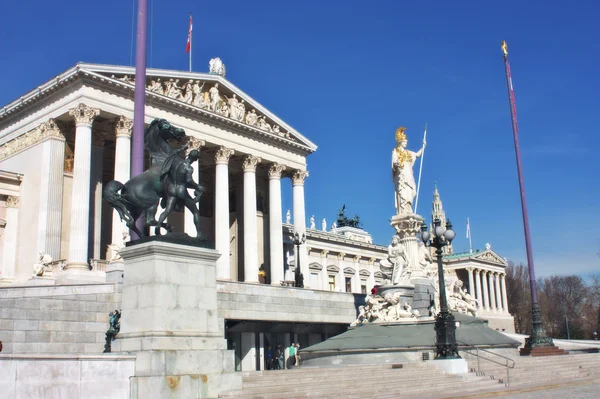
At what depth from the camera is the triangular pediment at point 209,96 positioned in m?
40.8

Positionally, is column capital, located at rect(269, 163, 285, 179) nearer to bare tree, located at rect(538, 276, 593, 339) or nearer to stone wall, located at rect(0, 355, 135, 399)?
stone wall, located at rect(0, 355, 135, 399)

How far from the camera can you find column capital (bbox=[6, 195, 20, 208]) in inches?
1614

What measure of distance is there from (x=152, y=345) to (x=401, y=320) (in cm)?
1512

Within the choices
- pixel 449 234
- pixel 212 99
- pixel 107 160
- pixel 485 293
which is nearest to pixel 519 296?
pixel 485 293

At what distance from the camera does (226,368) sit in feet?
41.8

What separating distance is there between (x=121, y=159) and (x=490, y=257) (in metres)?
75.1

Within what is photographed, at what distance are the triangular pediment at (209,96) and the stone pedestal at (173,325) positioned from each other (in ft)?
94.4

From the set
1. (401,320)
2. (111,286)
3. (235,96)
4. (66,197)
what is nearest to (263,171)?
(235,96)

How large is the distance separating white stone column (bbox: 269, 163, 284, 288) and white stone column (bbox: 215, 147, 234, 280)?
4.21m

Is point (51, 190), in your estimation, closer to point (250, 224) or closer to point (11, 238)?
point (11, 238)

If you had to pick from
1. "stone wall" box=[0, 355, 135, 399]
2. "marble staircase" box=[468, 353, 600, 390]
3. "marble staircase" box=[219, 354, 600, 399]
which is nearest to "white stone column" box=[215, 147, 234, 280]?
"marble staircase" box=[468, 353, 600, 390]

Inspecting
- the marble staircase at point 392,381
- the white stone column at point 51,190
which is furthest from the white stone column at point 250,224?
the marble staircase at point 392,381

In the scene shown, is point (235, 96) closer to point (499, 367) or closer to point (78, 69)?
point (78, 69)

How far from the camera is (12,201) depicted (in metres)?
41.1
